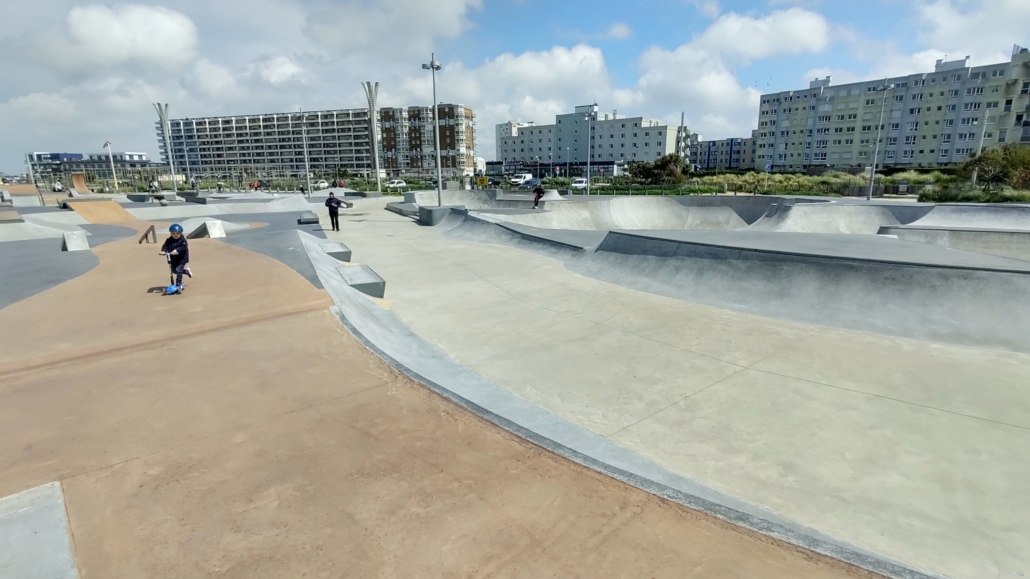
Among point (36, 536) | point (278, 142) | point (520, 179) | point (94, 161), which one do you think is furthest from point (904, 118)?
point (94, 161)

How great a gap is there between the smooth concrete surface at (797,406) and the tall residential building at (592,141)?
9369cm

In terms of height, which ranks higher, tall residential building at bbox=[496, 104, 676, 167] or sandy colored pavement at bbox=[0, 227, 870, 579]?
tall residential building at bbox=[496, 104, 676, 167]

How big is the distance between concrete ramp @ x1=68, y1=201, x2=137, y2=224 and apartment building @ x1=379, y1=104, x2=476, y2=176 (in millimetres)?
91055

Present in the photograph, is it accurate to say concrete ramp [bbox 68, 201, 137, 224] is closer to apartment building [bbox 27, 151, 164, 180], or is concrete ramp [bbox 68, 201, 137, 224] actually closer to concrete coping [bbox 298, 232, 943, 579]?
concrete coping [bbox 298, 232, 943, 579]

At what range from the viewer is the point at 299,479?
3.14 metres

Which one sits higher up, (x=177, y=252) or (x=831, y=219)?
(x=177, y=252)

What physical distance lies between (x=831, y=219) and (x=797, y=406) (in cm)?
2041

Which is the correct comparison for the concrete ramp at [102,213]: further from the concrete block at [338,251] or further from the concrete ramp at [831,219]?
the concrete ramp at [831,219]

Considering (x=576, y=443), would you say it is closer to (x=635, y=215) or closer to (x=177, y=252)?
(x=177, y=252)

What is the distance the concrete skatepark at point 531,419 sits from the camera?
8.78ft

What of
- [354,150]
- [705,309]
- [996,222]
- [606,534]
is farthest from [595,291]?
[354,150]

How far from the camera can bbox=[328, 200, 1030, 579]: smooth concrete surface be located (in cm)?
356

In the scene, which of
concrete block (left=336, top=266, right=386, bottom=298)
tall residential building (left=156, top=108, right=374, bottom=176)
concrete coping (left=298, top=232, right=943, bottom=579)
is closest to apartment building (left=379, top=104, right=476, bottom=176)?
tall residential building (left=156, top=108, right=374, bottom=176)

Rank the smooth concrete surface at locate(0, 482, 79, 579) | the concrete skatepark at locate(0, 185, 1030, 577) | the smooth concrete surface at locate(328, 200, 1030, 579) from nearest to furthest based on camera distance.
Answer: the smooth concrete surface at locate(0, 482, 79, 579)
the concrete skatepark at locate(0, 185, 1030, 577)
the smooth concrete surface at locate(328, 200, 1030, 579)
